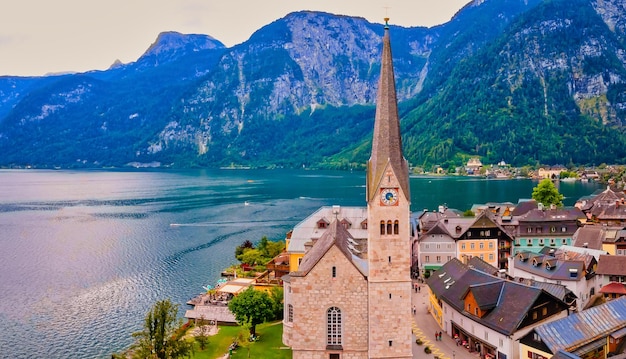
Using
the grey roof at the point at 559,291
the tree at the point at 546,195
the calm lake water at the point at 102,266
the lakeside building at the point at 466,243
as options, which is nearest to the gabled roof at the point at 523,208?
the tree at the point at 546,195

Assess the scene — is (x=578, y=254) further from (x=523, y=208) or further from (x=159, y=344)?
(x=523, y=208)

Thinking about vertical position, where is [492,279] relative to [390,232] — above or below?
below

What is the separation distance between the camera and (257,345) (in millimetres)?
57344

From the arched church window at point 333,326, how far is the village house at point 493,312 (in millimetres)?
15817

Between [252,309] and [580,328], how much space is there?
33.8m

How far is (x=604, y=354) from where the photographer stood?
43.3 metres

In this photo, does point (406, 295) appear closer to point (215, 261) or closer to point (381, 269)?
point (381, 269)

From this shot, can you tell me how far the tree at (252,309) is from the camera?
6009 centimetres

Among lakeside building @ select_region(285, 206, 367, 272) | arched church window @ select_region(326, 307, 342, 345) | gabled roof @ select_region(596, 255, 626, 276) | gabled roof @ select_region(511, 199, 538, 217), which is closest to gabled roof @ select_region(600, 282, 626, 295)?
gabled roof @ select_region(596, 255, 626, 276)

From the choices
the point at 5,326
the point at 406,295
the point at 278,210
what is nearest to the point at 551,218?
the point at 406,295

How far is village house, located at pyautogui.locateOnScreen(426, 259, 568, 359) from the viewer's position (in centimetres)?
4962

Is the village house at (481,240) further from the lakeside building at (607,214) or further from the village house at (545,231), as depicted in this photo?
the lakeside building at (607,214)

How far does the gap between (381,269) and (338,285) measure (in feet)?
14.0

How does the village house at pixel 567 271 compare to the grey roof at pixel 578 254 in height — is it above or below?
below
